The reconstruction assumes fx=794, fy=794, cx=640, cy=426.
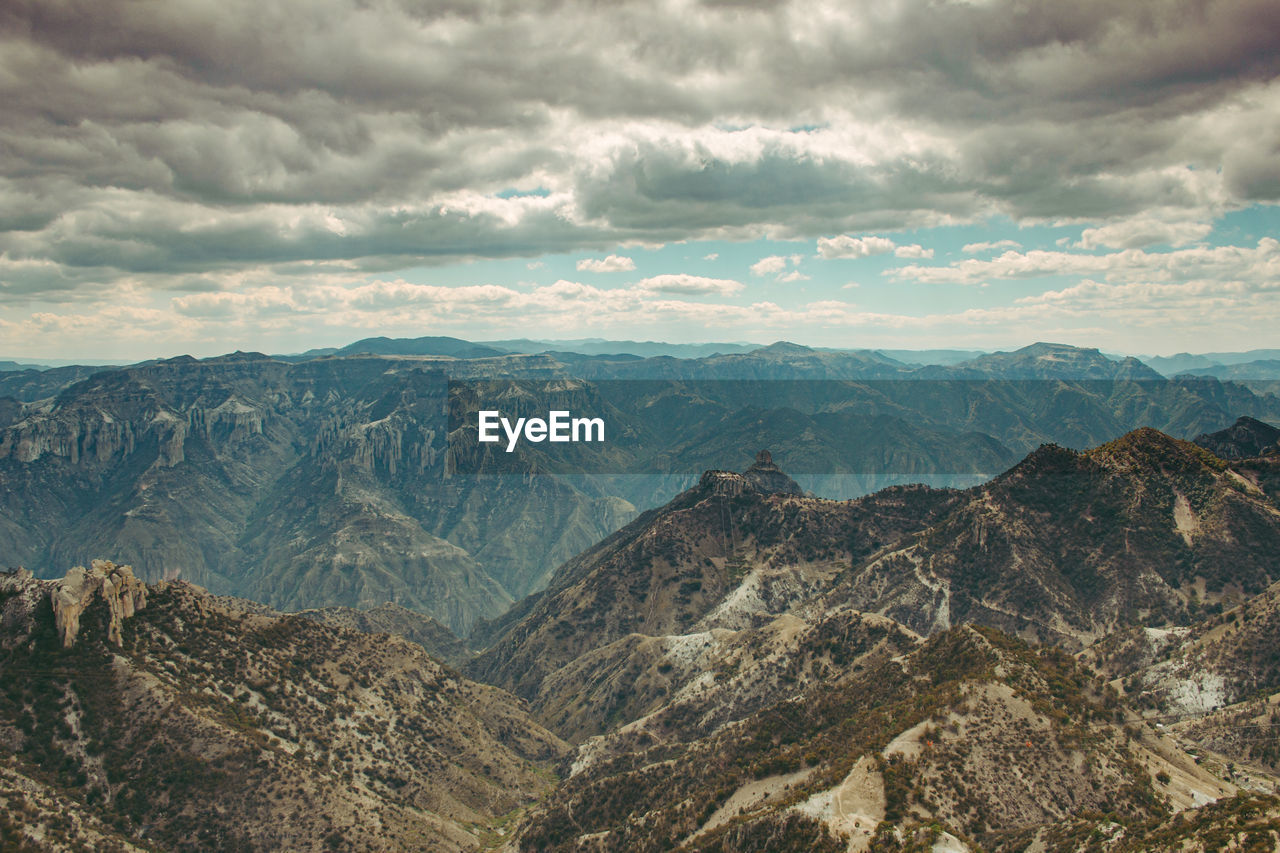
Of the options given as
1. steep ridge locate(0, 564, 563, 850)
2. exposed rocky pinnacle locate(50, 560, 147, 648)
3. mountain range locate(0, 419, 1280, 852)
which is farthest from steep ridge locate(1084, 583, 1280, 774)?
exposed rocky pinnacle locate(50, 560, 147, 648)

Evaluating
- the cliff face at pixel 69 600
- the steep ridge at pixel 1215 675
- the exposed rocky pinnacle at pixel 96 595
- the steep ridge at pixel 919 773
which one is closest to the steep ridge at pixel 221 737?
the cliff face at pixel 69 600

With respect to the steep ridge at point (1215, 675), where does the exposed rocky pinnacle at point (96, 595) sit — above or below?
above

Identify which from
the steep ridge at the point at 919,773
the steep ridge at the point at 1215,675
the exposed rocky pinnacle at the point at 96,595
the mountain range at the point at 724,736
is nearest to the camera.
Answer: the steep ridge at the point at 919,773

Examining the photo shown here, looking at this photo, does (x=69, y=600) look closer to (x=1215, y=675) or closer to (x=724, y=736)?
(x=724, y=736)

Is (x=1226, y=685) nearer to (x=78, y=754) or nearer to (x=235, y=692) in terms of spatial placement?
(x=235, y=692)

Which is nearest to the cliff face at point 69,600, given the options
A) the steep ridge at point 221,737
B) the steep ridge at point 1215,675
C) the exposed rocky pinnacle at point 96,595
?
the exposed rocky pinnacle at point 96,595

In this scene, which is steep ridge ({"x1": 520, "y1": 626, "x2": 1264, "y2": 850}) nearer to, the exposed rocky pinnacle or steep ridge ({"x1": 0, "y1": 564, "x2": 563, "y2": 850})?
steep ridge ({"x1": 0, "y1": 564, "x2": 563, "y2": 850})

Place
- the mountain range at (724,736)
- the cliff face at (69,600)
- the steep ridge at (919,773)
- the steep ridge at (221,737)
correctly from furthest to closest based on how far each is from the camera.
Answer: the cliff face at (69,600)
the steep ridge at (221,737)
the mountain range at (724,736)
the steep ridge at (919,773)

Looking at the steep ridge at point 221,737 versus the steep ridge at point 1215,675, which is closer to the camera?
the steep ridge at point 221,737

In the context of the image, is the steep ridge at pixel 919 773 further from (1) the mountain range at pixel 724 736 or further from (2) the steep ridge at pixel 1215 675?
(2) the steep ridge at pixel 1215 675
